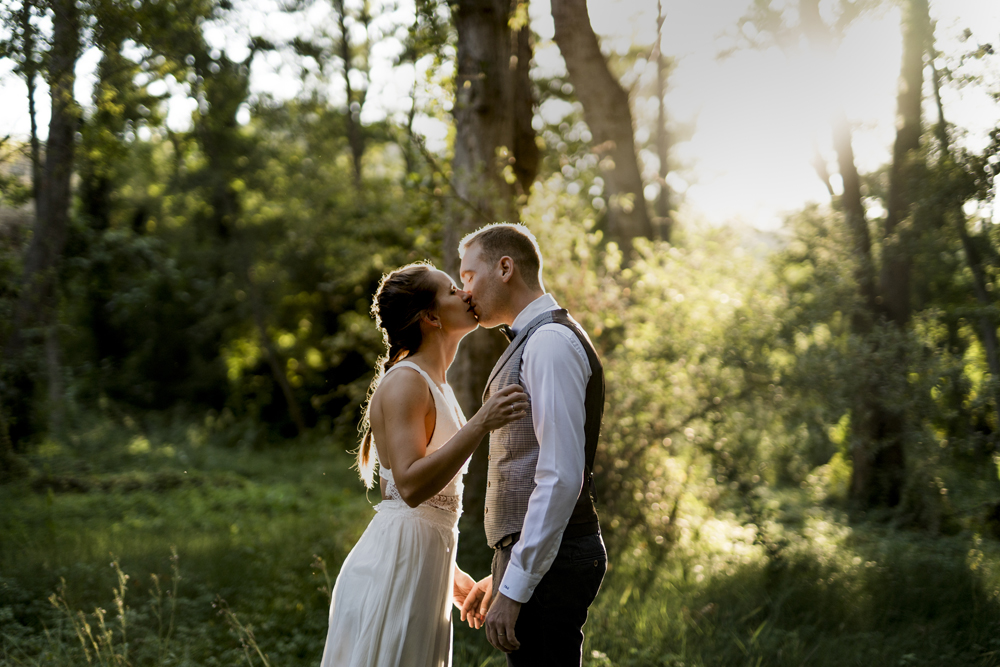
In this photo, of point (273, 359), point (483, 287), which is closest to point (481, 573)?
point (483, 287)

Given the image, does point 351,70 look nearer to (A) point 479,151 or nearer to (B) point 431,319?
(A) point 479,151

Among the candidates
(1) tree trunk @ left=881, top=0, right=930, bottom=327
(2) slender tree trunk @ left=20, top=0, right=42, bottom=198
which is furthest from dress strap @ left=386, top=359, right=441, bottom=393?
(1) tree trunk @ left=881, top=0, right=930, bottom=327

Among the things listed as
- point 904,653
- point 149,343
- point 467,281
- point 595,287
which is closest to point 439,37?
point 595,287

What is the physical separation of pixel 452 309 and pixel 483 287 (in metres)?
0.19

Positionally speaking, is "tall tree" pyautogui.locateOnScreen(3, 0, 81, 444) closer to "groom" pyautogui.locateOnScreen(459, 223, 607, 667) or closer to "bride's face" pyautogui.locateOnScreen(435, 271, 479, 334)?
"bride's face" pyautogui.locateOnScreen(435, 271, 479, 334)

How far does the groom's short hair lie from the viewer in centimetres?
266

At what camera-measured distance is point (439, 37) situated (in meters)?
7.24

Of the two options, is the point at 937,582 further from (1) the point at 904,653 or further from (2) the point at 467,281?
(2) the point at 467,281

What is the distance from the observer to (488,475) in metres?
2.35

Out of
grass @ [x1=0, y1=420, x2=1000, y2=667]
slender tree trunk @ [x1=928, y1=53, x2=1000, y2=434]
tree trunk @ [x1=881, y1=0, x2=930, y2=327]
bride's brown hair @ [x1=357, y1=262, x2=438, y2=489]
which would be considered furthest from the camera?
tree trunk @ [x1=881, y1=0, x2=930, y2=327]

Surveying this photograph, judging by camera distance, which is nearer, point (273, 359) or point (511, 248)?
point (511, 248)

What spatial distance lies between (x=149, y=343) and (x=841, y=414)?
810 inches

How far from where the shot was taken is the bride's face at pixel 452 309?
2777mm

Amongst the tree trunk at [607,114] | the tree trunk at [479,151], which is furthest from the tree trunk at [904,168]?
the tree trunk at [479,151]
